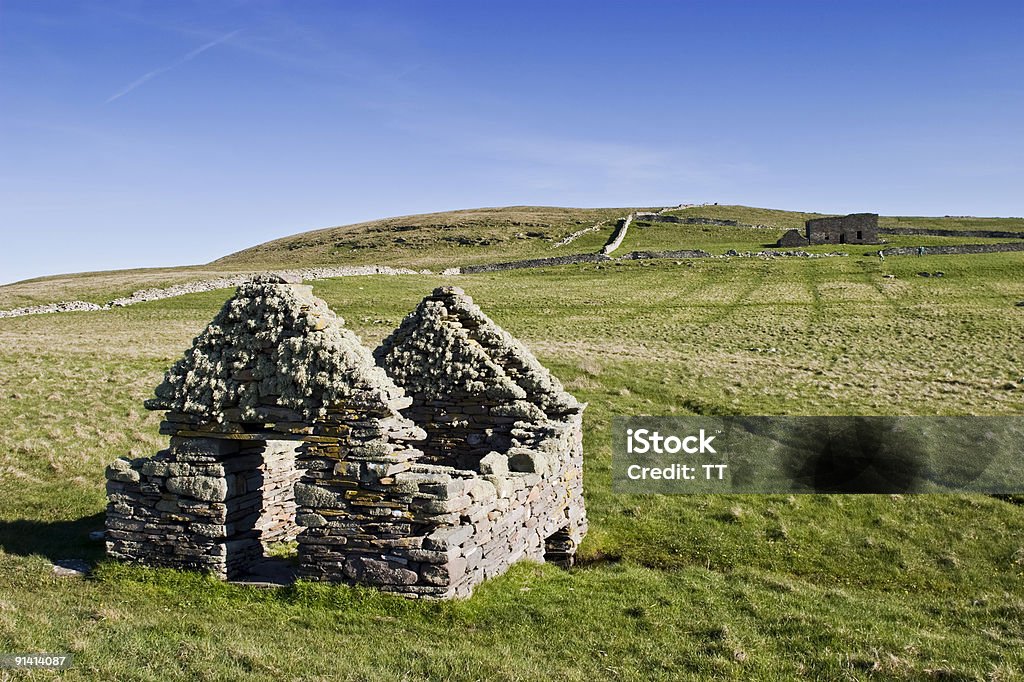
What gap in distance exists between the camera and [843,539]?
14.0m

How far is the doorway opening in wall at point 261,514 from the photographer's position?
426 inches

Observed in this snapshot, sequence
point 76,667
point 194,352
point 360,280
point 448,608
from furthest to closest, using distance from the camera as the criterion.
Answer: point 360,280
point 194,352
point 448,608
point 76,667

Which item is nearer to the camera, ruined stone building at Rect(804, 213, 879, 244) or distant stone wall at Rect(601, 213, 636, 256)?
ruined stone building at Rect(804, 213, 879, 244)

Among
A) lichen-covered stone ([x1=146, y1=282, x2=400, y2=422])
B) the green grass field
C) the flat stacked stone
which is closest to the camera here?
the green grass field

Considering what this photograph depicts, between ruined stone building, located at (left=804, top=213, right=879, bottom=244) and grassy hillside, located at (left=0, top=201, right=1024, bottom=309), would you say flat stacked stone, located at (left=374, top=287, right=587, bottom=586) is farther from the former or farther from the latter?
ruined stone building, located at (left=804, top=213, right=879, bottom=244)

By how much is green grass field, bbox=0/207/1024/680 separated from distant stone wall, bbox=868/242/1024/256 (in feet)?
155

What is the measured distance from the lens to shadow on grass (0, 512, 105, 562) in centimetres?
1161

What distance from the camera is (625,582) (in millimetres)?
10812

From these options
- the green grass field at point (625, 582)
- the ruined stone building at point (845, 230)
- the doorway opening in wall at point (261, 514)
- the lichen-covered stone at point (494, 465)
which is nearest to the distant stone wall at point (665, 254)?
the ruined stone building at point (845, 230)

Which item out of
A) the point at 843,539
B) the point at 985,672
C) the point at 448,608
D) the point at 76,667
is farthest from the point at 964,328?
the point at 76,667

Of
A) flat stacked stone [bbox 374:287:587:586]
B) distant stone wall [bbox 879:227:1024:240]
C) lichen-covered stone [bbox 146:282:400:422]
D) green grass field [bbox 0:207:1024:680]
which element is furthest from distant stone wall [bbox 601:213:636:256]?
lichen-covered stone [bbox 146:282:400:422]

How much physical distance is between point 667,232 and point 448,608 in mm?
107692

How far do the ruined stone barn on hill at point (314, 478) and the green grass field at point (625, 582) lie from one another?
0.47m

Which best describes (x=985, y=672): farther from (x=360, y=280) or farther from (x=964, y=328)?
(x=360, y=280)
